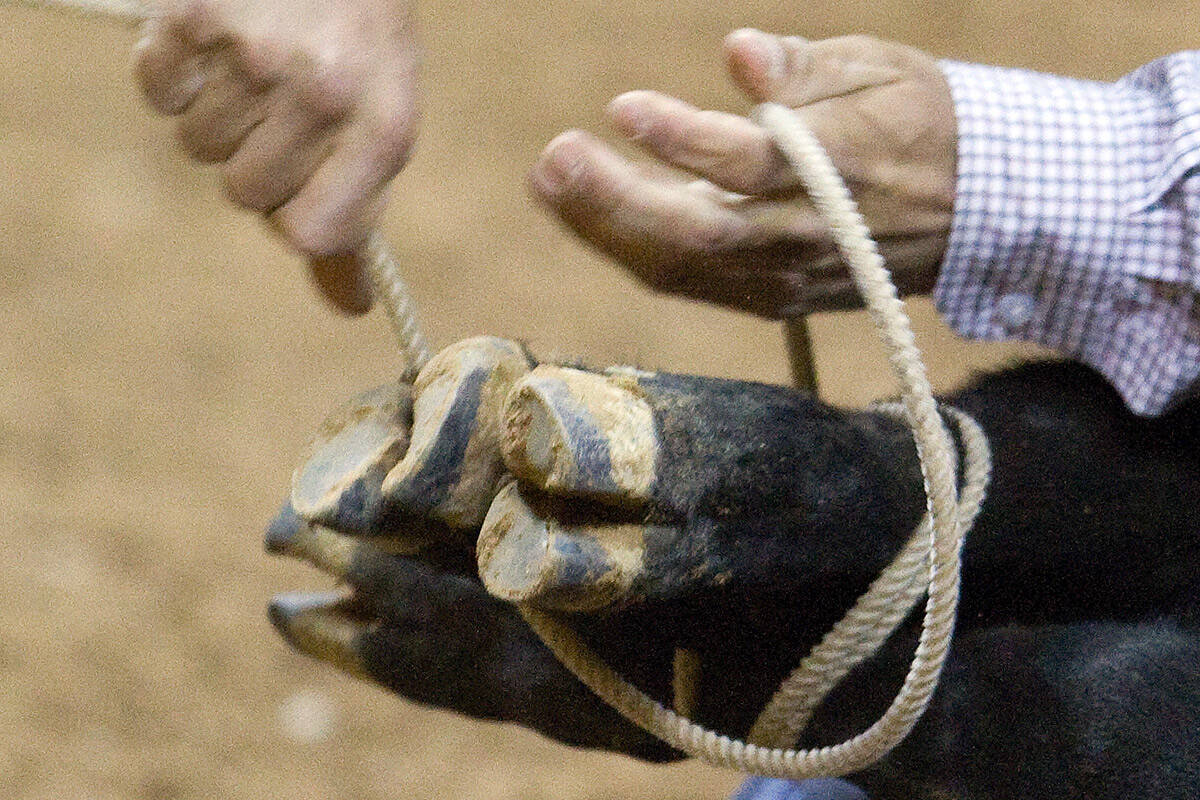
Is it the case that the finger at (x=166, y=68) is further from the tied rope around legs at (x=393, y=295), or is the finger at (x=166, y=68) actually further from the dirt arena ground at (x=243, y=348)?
the dirt arena ground at (x=243, y=348)

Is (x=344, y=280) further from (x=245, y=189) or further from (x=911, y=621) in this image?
(x=911, y=621)

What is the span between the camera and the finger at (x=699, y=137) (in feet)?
1.82

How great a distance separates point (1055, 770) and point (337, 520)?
34 centimetres

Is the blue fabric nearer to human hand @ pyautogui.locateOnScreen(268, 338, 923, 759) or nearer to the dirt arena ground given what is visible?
human hand @ pyautogui.locateOnScreen(268, 338, 923, 759)

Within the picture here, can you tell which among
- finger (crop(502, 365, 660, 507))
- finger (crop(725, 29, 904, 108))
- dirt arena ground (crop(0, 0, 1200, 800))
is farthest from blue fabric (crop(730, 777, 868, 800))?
dirt arena ground (crop(0, 0, 1200, 800))

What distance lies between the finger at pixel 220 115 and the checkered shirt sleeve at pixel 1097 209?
15.0 inches

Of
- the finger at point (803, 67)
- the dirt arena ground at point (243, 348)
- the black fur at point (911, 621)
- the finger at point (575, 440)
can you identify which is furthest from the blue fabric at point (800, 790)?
the dirt arena ground at point (243, 348)

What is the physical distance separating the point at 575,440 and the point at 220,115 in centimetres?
24

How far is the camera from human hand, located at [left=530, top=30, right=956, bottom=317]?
1.82ft

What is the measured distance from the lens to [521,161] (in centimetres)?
194

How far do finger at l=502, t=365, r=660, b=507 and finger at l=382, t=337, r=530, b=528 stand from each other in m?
0.02

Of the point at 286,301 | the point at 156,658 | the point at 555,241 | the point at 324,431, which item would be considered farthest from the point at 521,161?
the point at 324,431

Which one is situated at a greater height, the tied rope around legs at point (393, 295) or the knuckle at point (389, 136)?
the knuckle at point (389, 136)

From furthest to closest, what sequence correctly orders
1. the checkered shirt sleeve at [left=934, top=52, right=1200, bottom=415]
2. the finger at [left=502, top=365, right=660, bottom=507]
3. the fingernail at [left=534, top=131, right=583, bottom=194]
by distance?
1. the checkered shirt sleeve at [left=934, top=52, right=1200, bottom=415]
2. the fingernail at [left=534, top=131, right=583, bottom=194]
3. the finger at [left=502, top=365, right=660, bottom=507]
